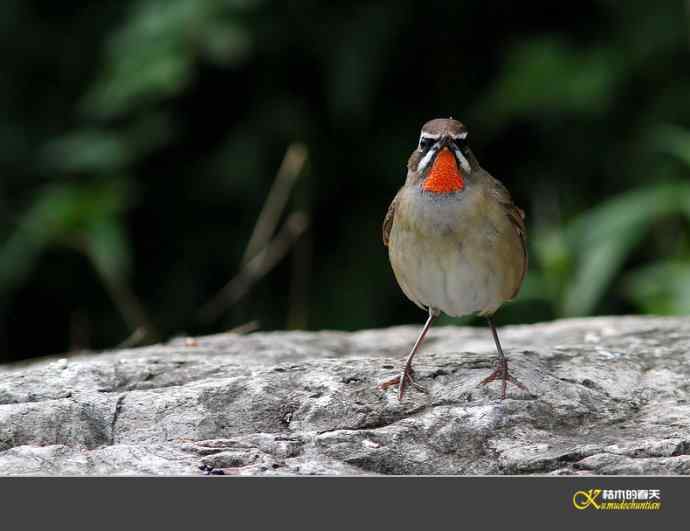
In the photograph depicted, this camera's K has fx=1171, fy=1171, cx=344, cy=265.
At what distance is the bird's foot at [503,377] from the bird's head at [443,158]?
1.97 ft

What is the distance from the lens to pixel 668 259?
5.82m

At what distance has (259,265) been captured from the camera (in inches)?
219

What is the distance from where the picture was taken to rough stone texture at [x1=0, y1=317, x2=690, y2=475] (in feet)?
10.2

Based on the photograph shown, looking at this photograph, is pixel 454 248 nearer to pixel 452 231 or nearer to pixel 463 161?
pixel 452 231

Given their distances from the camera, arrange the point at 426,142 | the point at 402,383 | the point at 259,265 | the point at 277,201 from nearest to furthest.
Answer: the point at 402,383 → the point at 426,142 → the point at 259,265 → the point at 277,201

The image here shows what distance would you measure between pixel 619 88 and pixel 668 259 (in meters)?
1.10

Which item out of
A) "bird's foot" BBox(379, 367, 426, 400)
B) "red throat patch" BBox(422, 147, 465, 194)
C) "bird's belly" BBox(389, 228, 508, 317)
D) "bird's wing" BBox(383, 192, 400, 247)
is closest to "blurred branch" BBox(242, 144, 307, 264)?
"bird's wing" BBox(383, 192, 400, 247)

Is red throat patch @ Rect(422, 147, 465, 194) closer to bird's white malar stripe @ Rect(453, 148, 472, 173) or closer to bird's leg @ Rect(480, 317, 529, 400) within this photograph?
bird's white malar stripe @ Rect(453, 148, 472, 173)

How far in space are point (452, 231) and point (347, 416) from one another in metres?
0.77

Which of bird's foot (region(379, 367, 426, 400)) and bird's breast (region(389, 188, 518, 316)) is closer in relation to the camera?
bird's foot (region(379, 367, 426, 400))

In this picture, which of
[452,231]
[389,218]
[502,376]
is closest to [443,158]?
[452,231]

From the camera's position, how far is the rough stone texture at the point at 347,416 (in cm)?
311

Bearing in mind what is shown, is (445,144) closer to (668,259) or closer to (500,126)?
(668,259)
